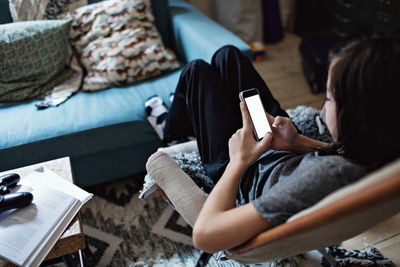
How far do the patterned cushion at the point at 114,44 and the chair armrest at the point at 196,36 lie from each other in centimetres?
16

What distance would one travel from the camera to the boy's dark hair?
681 millimetres

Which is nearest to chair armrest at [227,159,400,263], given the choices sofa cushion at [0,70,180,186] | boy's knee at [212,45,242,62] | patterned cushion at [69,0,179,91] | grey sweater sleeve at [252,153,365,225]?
grey sweater sleeve at [252,153,365,225]

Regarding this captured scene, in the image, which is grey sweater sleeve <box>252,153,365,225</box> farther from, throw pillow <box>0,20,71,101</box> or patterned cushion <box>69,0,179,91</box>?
throw pillow <box>0,20,71,101</box>

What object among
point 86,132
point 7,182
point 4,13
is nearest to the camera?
point 7,182

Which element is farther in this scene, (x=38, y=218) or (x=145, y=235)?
(x=145, y=235)

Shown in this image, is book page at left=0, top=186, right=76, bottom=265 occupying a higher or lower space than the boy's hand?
lower

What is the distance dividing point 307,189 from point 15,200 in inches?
30.3

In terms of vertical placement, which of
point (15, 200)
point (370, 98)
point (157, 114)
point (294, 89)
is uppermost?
point (370, 98)

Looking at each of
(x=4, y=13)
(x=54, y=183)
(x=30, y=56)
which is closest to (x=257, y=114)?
(x=54, y=183)

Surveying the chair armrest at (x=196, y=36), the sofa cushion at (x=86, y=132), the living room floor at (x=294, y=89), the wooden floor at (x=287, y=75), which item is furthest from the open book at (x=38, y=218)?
the wooden floor at (x=287, y=75)

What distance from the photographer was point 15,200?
0.95 m

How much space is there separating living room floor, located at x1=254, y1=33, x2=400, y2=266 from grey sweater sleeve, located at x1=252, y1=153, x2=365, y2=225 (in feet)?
2.63

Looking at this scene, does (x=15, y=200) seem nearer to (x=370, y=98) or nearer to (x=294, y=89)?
(x=370, y=98)

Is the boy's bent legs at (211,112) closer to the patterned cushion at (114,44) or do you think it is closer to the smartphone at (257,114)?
the smartphone at (257,114)
